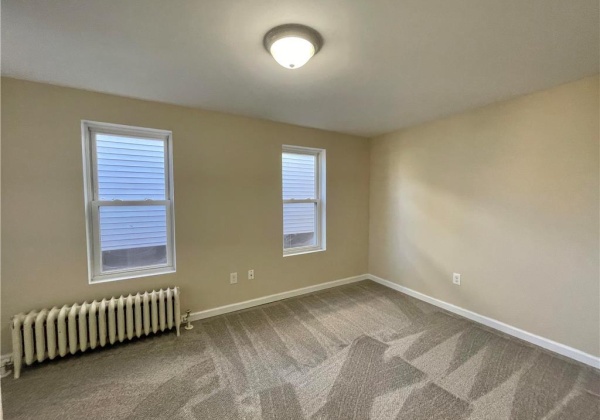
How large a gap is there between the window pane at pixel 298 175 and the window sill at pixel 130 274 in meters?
1.62

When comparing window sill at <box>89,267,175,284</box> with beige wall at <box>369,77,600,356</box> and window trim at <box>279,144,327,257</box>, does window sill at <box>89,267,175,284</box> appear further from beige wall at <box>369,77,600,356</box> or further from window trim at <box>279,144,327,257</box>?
beige wall at <box>369,77,600,356</box>

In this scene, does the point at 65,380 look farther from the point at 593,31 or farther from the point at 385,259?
the point at 593,31

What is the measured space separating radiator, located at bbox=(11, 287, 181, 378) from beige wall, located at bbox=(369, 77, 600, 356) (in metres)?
2.99

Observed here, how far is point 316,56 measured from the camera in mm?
1652

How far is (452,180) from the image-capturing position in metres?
2.80

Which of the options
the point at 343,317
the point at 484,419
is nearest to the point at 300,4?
the point at 484,419

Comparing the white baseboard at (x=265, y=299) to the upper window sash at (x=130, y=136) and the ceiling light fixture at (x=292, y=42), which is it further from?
the ceiling light fixture at (x=292, y=42)

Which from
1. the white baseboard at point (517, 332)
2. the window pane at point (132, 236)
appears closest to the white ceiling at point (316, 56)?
the window pane at point (132, 236)

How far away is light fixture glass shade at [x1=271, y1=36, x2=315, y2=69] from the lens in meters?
1.41

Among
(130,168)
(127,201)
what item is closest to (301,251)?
(127,201)

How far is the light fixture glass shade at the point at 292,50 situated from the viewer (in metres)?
1.41

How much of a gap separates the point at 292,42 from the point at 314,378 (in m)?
2.24

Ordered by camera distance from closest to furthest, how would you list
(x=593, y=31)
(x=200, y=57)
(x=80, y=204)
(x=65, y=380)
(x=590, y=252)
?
(x=593, y=31) → (x=200, y=57) → (x=65, y=380) → (x=590, y=252) → (x=80, y=204)

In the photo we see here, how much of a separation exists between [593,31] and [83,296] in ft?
13.3
